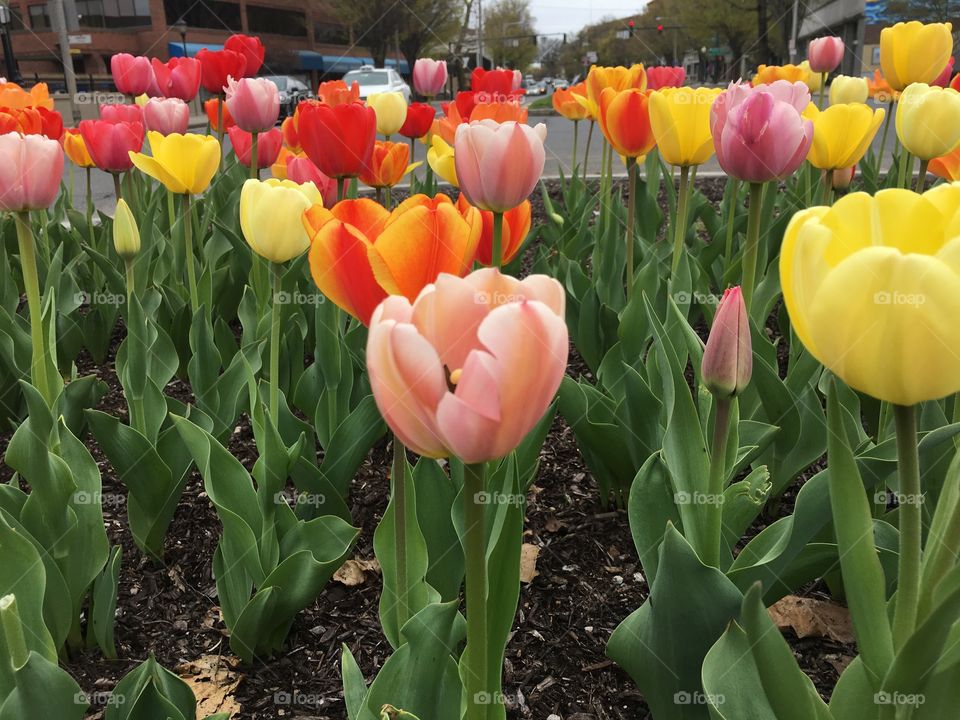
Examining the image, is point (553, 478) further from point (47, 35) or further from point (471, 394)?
point (47, 35)

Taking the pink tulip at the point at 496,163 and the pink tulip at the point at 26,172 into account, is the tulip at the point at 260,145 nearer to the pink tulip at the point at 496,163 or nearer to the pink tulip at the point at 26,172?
the pink tulip at the point at 26,172

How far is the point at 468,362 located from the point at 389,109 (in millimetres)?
2806

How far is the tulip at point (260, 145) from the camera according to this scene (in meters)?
3.30

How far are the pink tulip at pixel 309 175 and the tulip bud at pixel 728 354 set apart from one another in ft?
4.28

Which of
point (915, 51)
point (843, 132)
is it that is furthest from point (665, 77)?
point (843, 132)

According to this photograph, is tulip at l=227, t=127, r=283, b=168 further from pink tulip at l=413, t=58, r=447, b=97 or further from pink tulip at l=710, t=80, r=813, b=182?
pink tulip at l=710, t=80, r=813, b=182

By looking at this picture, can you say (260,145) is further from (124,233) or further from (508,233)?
(508,233)

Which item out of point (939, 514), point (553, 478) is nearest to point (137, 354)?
point (553, 478)

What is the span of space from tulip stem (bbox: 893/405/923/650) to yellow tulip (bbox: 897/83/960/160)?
158 centimetres

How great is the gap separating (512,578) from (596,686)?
511 mm

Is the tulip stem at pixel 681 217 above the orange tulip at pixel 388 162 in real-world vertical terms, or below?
below

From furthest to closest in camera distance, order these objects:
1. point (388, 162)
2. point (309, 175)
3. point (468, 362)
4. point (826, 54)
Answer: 1. point (826, 54)
2. point (388, 162)
3. point (309, 175)
4. point (468, 362)

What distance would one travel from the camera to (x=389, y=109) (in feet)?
10.7

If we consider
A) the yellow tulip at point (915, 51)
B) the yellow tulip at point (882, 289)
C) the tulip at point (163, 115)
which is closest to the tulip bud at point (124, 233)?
the tulip at point (163, 115)
